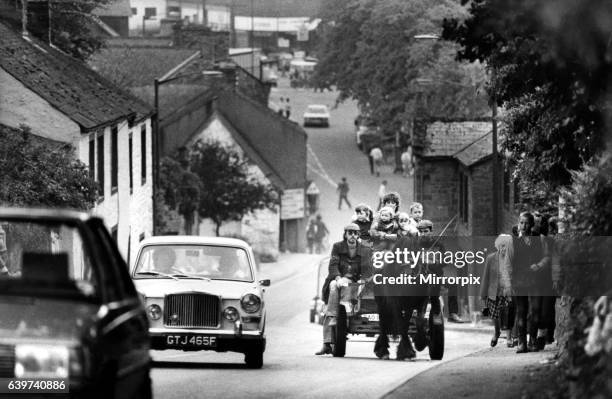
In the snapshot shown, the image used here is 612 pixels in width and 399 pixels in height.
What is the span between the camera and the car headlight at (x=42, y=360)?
316 inches

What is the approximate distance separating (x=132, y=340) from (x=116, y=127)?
3277cm

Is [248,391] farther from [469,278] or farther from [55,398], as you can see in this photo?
[469,278]

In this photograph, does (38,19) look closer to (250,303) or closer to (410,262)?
(250,303)

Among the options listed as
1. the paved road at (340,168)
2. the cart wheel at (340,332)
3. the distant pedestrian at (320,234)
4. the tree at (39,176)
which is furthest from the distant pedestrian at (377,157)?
the cart wheel at (340,332)

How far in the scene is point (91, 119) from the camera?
1458 inches

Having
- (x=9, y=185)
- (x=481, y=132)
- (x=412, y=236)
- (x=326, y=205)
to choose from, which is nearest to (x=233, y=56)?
(x=326, y=205)

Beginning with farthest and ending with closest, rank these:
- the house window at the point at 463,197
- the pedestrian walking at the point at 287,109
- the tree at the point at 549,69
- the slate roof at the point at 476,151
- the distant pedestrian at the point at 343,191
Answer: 1. the pedestrian walking at the point at 287,109
2. the distant pedestrian at the point at 343,191
3. the house window at the point at 463,197
4. the slate roof at the point at 476,151
5. the tree at the point at 549,69

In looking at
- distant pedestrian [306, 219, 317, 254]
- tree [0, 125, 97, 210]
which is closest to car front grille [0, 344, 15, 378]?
tree [0, 125, 97, 210]

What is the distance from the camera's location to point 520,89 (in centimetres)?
1545

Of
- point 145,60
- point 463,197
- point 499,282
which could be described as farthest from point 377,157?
point 499,282

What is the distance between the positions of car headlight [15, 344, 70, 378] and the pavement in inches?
170

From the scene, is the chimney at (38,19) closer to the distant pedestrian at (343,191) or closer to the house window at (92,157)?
the house window at (92,157)

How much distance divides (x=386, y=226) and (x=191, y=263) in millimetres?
2553

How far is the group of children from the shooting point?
1941 cm
